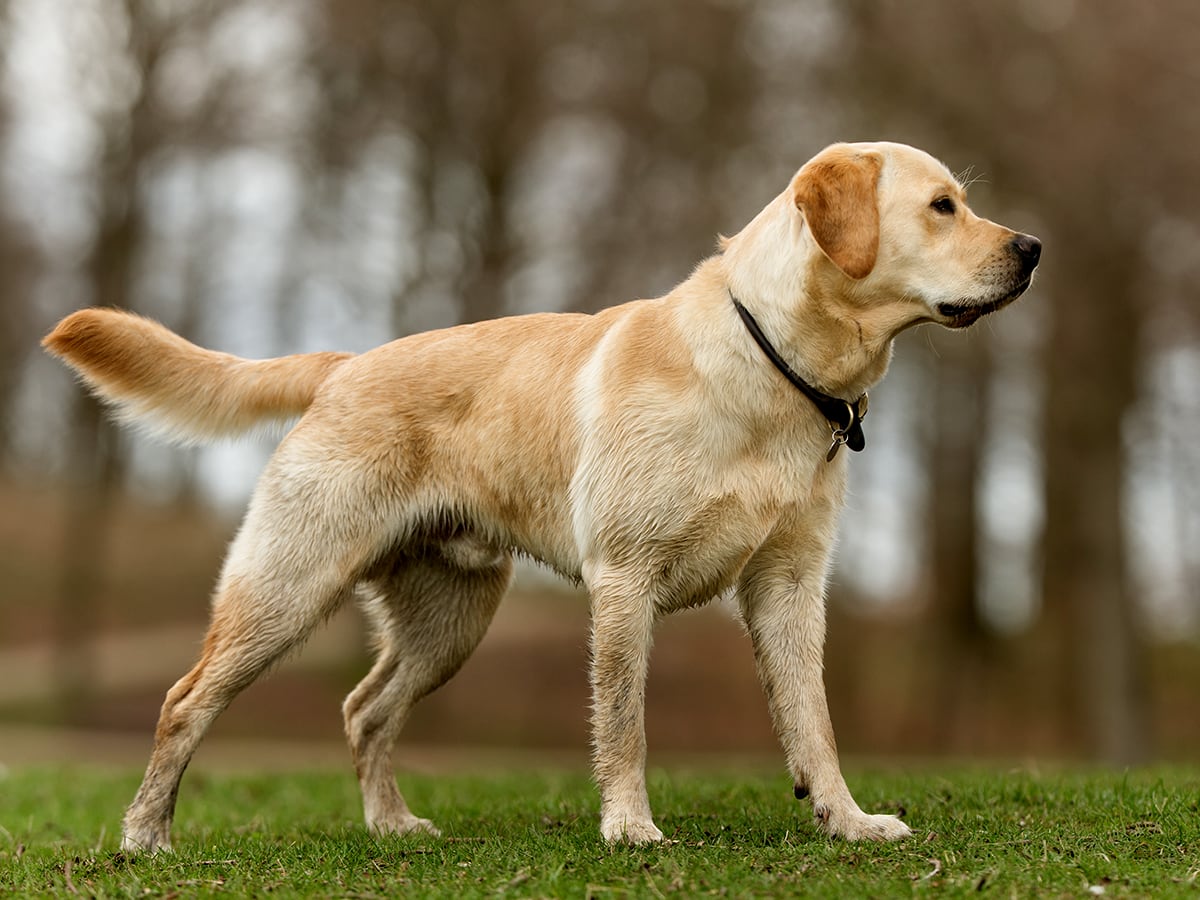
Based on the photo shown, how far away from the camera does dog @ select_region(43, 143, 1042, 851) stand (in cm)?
486

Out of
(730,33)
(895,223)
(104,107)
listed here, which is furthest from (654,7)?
(895,223)

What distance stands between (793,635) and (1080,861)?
4.25 ft

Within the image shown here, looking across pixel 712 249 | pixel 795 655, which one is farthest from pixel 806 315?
pixel 712 249

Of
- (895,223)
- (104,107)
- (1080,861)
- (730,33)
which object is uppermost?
(730,33)

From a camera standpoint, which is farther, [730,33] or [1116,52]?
[730,33]

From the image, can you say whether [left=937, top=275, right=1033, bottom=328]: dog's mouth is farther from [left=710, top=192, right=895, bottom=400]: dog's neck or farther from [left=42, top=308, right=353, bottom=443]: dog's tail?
[left=42, top=308, right=353, bottom=443]: dog's tail

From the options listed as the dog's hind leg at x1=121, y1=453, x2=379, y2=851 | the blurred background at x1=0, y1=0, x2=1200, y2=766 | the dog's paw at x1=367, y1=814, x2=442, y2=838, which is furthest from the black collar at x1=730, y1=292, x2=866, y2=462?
the blurred background at x1=0, y1=0, x2=1200, y2=766

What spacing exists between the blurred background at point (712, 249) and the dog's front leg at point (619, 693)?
716 centimetres

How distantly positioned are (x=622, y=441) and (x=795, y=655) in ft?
3.47

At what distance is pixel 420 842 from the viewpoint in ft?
17.3

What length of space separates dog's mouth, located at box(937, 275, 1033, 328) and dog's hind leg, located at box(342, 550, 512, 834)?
7.26 feet

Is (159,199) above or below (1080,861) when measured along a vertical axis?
above

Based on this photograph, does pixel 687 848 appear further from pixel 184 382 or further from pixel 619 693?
pixel 184 382

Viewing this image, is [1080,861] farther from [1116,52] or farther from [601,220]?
[601,220]
